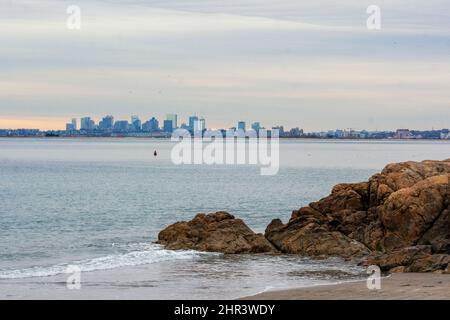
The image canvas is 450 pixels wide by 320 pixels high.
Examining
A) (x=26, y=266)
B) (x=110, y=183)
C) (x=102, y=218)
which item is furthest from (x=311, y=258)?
(x=110, y=183)

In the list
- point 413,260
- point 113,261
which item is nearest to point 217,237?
point 113,261

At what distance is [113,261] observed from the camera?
1444 inches

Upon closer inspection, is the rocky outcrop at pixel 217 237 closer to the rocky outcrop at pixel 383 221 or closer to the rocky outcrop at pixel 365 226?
the rocky outcrop at pixel 365 226

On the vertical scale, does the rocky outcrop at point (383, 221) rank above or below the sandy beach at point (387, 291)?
above

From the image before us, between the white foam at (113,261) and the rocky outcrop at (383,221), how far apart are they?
14.5 ft

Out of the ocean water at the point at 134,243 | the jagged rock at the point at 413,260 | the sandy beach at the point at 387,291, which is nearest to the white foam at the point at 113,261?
the ocean water at the point at 134,243

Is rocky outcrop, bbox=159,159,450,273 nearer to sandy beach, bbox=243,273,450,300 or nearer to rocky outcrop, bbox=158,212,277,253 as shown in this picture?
rocky outcrop, bbox=158,212,277,253

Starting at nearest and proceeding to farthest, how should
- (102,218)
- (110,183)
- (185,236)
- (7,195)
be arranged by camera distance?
(185,236) < (102,218) < (7,195) < (110,183)

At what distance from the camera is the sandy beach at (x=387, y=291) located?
84.1 feet

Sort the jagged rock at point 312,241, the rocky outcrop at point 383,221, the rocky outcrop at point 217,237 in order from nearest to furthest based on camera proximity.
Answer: the rocky outcrop at point 383,221 → the jagged rock at point 312,241 → the rocky outcrop at point 217,237
